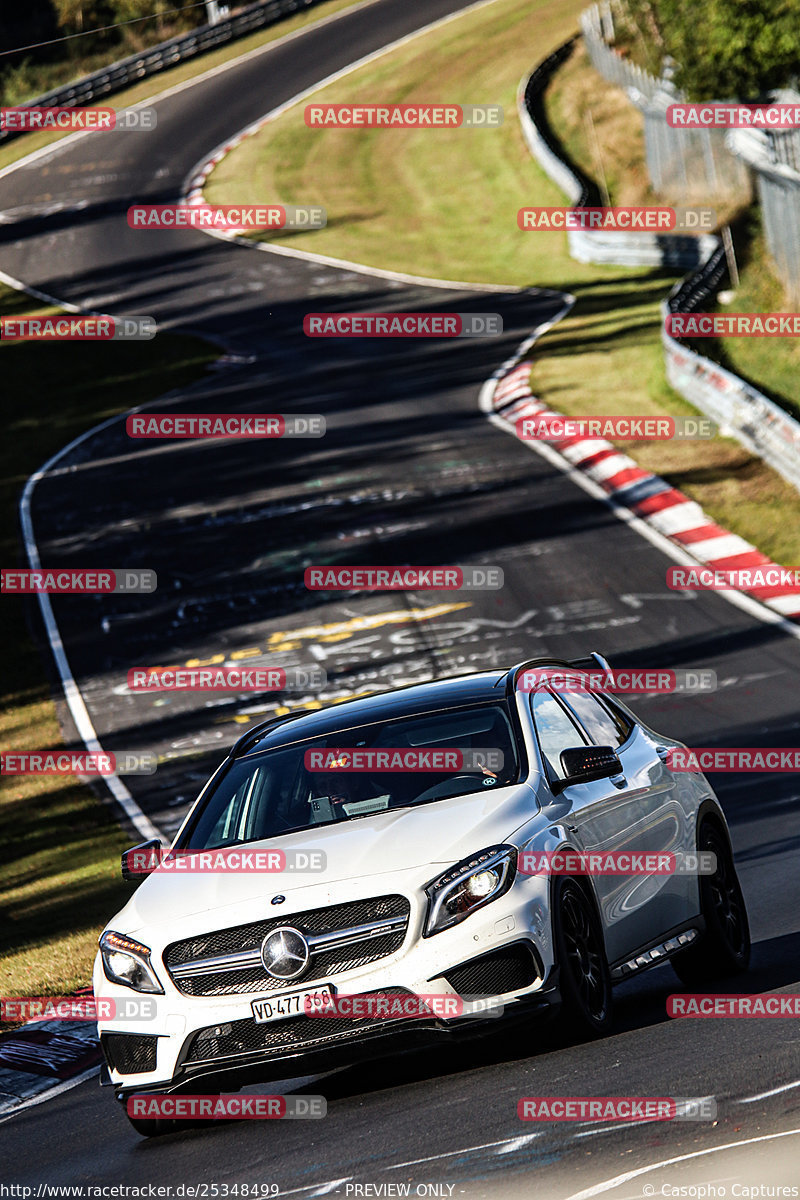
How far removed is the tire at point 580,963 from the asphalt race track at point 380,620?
0.13 meters

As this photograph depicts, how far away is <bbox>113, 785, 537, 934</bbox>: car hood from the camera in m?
7.13

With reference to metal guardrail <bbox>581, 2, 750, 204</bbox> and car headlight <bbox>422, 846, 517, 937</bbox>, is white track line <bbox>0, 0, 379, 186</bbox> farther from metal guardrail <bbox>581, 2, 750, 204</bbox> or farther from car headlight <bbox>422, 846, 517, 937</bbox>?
car headlight <bbox>422, 846, 517, 937</bbox>

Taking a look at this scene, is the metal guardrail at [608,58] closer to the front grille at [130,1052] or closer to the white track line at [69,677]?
the white track line at [69,677]

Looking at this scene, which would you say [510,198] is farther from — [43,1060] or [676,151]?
[43,1060]

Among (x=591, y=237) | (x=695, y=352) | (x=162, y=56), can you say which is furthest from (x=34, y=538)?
(x=162, y=56)

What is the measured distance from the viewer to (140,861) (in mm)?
7973

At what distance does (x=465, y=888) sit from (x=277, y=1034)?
0.94m

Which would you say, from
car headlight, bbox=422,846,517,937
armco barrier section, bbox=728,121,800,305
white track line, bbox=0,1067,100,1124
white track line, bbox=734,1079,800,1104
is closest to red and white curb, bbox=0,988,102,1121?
white track line, bbox=0,1067,100,1124

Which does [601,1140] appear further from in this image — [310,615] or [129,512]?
[129,512]

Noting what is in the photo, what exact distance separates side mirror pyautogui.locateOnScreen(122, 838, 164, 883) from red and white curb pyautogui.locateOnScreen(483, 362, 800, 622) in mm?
11973

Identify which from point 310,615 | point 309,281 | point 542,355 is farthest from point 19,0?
point 310,615

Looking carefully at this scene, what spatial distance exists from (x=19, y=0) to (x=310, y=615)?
69.6m

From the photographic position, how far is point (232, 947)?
7.14 metres

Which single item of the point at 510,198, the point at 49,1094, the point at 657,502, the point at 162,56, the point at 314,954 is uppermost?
the point at 314,954
